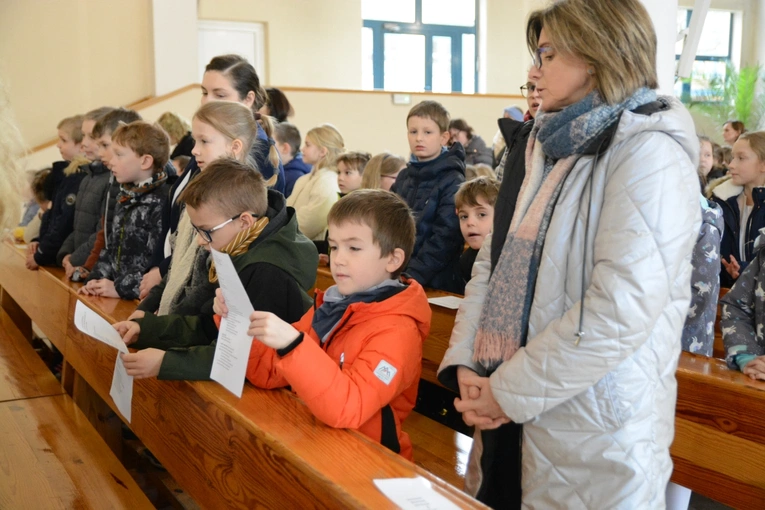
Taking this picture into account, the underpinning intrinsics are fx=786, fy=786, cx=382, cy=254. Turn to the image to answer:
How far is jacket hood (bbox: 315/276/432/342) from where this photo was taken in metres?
1.77

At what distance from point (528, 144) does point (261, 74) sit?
32.9 feet

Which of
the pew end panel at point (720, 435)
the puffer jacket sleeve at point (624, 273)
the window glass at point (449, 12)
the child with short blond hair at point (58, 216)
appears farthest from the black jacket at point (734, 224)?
the window glass at point (449, 12)

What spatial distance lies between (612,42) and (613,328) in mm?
541

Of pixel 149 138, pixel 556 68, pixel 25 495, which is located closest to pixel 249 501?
pixel 25 495

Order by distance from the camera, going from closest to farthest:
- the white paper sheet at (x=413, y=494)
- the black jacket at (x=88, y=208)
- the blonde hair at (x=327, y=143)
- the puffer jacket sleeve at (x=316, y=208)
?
1. the white paper sheet at (x=413, y=494)
2. the black jacket at (x=88, y=208)
3. the puffer jacket sleeve at (x=316, y=208)
4. the blonde hair at (x=327, y=143)

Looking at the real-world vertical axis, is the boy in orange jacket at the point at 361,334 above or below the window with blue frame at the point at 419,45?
below

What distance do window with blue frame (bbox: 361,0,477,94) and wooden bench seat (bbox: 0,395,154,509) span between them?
9.99 meters

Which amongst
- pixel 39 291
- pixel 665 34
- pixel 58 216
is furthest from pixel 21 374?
pixel 665 34

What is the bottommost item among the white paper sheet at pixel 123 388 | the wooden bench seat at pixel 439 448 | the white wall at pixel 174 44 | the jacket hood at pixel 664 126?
the wooden bench seat at pixel 439 448

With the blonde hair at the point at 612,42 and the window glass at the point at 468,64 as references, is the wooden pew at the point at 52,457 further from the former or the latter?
the window glass at the point at 468,64

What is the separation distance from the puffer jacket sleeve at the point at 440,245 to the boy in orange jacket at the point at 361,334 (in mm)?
1416

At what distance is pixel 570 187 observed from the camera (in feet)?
5.04

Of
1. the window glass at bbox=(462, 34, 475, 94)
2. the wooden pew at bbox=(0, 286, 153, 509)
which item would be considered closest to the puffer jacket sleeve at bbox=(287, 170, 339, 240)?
the wooden pew at bbox=(0, 286, 153, 509)

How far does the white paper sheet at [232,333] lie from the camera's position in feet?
5.02
